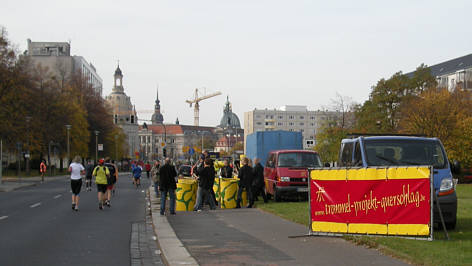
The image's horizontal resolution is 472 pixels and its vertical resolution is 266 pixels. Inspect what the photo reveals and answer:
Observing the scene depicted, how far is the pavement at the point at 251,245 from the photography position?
9.19m

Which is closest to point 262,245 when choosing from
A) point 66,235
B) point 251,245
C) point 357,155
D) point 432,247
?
point 251,245

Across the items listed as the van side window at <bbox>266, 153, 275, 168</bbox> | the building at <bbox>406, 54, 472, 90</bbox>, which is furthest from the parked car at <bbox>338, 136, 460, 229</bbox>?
the building at <bbox>406, 54, 472, 90</bbox>

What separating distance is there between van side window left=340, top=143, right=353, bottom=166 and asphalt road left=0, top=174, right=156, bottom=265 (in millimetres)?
5207

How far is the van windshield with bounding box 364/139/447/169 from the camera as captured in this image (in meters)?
13.2

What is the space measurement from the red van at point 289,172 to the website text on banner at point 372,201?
1073 cm

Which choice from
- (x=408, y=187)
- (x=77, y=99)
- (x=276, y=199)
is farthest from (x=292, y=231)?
(x=77, y=99)

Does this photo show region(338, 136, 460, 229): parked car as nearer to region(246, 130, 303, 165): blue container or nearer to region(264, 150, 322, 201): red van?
region(264, 150, 322, 201): red van

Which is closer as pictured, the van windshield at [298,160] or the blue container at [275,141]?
the van windshield at [298,160]

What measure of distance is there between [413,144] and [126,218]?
872 centimetres

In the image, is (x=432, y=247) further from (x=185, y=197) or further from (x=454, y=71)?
(x=454, y=71)

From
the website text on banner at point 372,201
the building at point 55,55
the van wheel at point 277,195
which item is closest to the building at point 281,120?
the building at point 55,55

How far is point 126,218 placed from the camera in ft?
59.9

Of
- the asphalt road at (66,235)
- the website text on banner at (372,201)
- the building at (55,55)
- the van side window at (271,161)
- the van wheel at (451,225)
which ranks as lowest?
the asphalt road at (66,235)

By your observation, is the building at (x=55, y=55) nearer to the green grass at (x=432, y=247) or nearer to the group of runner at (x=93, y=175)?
the group of runner at (x=93, y=175)
